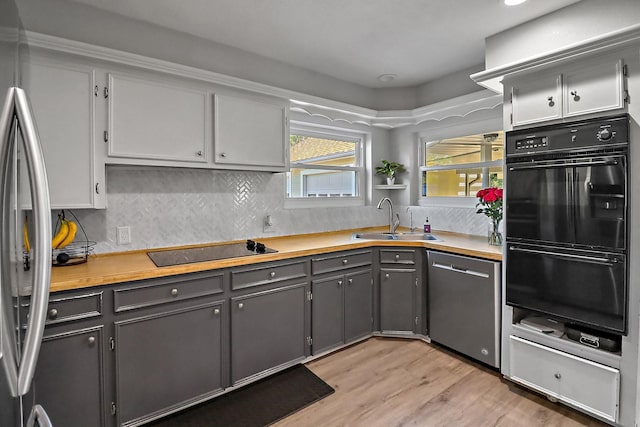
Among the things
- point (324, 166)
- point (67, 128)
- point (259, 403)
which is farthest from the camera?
point (324, 166)

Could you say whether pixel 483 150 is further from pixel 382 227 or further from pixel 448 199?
pixel 382 227

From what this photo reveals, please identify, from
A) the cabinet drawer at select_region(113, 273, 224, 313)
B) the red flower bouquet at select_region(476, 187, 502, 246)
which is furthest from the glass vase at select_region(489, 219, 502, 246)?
the cabinet drawer at select_region(113, 273, 224, 313)

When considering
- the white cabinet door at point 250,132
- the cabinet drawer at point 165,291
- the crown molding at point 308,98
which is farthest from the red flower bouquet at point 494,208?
the cabinet drawer at point 165,291

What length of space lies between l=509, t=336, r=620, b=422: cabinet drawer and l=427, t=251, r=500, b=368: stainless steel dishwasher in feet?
0.62

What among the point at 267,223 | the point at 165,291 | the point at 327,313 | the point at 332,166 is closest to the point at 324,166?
the point at 332,166

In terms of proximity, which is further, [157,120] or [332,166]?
[332,166]

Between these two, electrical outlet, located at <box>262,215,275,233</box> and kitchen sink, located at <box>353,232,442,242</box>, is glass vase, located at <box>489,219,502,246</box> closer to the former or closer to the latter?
kitchen sink, located at <box>353,232,442,242</box>

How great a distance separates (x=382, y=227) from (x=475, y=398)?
81.7 inches

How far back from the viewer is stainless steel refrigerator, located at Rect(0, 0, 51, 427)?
2.93 ft

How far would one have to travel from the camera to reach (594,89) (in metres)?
1.91

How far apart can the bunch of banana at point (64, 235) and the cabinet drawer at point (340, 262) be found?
156cm

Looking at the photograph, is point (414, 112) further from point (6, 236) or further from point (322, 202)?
point (6, 236)

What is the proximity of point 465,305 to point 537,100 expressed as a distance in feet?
5.04

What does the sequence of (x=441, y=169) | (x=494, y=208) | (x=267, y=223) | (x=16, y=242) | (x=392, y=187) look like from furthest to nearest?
(x=392, y=187) → (x=441, y=169) → (x=267, y=223) → (x=494, y=208) → (x=16, y=242)
